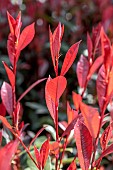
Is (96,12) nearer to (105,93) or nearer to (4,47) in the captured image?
(4,47)

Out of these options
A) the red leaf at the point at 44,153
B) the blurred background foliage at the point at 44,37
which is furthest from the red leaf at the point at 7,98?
the blurred background foliage at the point at 44,37

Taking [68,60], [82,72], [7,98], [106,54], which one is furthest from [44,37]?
[106,54]

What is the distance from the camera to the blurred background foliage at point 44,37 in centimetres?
209

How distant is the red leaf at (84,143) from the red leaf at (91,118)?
2.0 inches

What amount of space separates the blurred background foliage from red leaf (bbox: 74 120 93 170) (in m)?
1.04

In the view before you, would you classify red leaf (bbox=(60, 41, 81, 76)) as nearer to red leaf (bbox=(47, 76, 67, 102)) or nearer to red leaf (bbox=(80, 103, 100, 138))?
red leaf (bbox=(47, 76, 67, 102))

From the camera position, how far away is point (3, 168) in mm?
550

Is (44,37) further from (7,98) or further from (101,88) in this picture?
(101,88)

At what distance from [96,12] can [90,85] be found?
0.73 m

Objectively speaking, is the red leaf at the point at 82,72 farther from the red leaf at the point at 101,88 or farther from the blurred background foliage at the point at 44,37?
the blurred background foliage at the point at 44,37

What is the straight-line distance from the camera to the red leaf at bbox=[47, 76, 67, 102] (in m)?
0.78

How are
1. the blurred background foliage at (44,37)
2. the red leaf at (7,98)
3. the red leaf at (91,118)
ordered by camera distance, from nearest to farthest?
the red leaf at (91,118) → the red leaf at (7,98) → the blurred background foliage at (44,37)

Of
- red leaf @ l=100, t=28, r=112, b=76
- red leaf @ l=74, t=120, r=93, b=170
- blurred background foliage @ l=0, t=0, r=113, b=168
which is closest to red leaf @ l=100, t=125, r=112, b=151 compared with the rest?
red leaf @ l=74, t=120, r=93, b=170

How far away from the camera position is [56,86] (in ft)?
2.60
